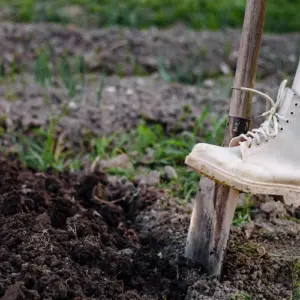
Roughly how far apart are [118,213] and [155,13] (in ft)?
11.6

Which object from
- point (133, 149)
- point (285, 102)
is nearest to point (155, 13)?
point (133, 149)

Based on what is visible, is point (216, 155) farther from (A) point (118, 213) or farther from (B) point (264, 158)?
(A) point (118, 213)

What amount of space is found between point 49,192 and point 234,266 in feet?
3.53

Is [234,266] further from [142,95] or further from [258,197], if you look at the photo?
[142,95]

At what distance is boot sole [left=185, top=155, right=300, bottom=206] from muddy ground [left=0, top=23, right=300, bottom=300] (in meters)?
0.36

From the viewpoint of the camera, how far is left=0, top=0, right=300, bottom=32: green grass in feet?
20.2

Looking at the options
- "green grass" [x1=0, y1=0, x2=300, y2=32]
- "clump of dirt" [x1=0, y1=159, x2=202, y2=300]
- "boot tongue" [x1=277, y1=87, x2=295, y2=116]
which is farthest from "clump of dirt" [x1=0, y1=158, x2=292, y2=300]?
"green grass" [x1=0, y1=0, x2=300, y2=32]

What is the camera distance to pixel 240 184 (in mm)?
2484

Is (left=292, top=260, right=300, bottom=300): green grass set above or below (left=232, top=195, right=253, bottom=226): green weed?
below

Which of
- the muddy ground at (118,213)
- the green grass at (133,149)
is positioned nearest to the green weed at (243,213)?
the muddy ground at (118,213)

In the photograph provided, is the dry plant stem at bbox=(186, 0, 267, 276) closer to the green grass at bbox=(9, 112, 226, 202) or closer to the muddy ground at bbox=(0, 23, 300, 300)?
the muddy ground at bbox=(0, 23, 300, 300)

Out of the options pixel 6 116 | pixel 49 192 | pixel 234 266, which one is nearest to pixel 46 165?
pixel 49 192

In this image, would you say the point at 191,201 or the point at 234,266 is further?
the point at 191,201

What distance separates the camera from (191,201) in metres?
3.37
